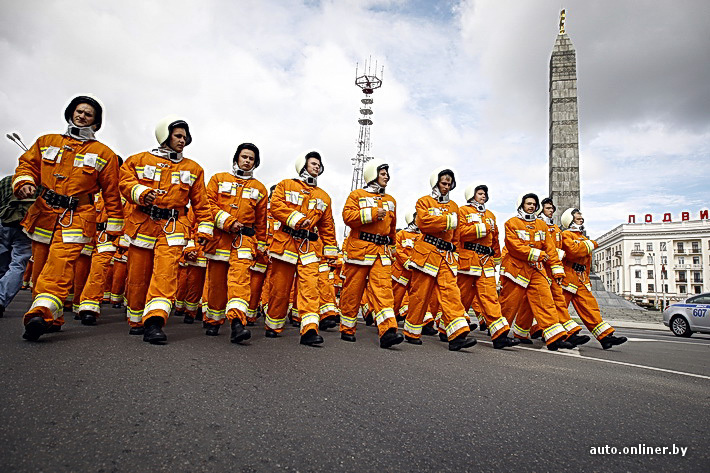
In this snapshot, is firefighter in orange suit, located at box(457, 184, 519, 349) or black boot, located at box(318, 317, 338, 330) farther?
black boot, located at box(318, 317, 338, 330)

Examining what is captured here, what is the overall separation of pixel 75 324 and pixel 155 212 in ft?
6.12

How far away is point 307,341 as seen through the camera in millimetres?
4371

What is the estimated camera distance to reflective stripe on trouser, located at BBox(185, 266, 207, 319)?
607 centimetres

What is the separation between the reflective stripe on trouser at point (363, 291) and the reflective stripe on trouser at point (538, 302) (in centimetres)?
228

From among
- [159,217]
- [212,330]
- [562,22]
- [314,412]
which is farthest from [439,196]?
[562,22]

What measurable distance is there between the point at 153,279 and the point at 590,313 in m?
5.71

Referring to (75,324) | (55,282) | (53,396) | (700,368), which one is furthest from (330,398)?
(700,368)

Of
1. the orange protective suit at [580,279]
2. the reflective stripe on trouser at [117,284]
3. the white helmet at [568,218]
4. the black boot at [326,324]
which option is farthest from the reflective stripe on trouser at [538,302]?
the reflective stripe on trouser at [117,284]

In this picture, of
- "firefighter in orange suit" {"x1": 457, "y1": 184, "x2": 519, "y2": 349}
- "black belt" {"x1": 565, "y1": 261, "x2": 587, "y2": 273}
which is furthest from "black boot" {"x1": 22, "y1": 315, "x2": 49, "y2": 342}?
"black belt" {"x1": 565, "y1": 261, "x2": 587, "y2": 273}

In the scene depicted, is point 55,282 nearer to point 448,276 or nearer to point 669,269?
point 448,276

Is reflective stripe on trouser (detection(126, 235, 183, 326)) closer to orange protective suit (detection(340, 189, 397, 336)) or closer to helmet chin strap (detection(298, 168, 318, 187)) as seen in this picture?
helmet chin strap (detection(298, 168, 318, 187))

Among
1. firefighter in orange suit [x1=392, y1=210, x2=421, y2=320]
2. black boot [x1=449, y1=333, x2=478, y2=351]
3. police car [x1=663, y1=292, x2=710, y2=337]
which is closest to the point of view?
black boot [x1=449, y1=333, x2=478, y2=351]

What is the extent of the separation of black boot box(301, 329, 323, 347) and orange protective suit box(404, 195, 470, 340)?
1467mm

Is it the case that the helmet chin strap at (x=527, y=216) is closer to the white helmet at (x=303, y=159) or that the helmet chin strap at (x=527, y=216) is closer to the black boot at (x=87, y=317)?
the white helmet at (x=303, y=159)
